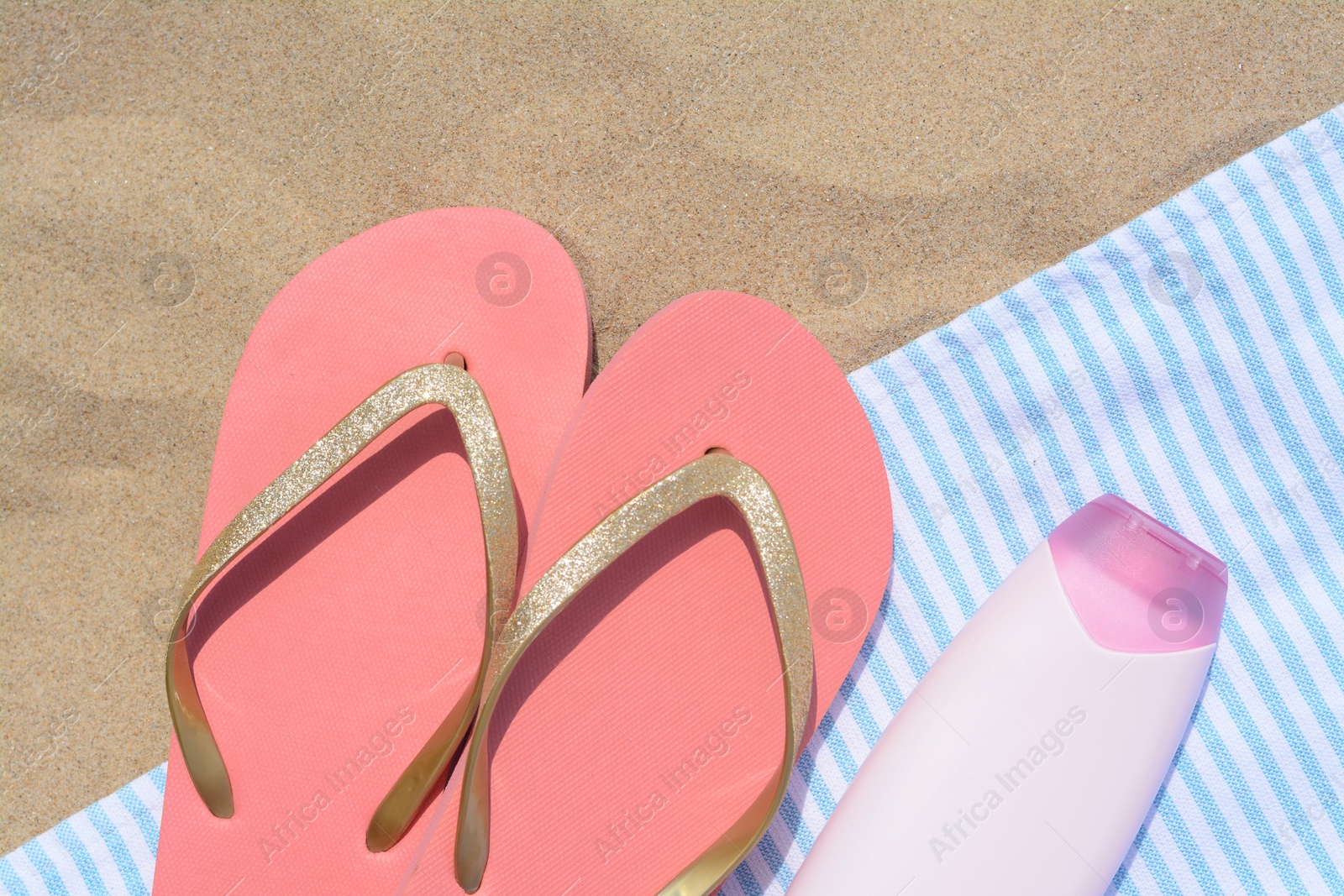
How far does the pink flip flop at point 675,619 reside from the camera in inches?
30.0

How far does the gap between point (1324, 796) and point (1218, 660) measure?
160 mm

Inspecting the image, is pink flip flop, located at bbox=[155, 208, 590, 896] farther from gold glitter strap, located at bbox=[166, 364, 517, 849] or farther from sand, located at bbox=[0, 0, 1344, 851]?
sand, located at bbox=[0, 0, 1344, 851]

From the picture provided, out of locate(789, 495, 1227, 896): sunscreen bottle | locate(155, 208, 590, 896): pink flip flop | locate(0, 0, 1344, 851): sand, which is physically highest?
locate(0, 0, 1344, 851): sand

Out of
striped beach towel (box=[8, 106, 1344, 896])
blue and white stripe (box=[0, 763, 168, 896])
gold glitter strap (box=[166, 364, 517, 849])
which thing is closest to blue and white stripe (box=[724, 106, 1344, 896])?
striped beach towel (box=[8, 106, 1344, 896])

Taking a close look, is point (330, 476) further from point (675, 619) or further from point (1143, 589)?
point (1143, 589)

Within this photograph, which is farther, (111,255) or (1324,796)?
(111,255)

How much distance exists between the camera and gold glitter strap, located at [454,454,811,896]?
0.70 meters

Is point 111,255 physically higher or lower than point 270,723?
higher

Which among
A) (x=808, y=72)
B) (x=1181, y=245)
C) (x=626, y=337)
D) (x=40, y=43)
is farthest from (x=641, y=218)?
(x=40, y=43)

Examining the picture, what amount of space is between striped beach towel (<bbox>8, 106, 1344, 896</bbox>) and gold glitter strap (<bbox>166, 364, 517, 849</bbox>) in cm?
13

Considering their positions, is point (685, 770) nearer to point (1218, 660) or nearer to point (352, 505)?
point (352, 505)

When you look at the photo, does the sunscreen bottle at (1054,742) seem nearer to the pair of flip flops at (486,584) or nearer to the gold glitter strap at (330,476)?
the pair of flip flops at (486,584)

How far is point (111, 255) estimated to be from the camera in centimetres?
91

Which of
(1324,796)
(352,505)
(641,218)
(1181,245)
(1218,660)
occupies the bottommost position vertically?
(1324,796)
